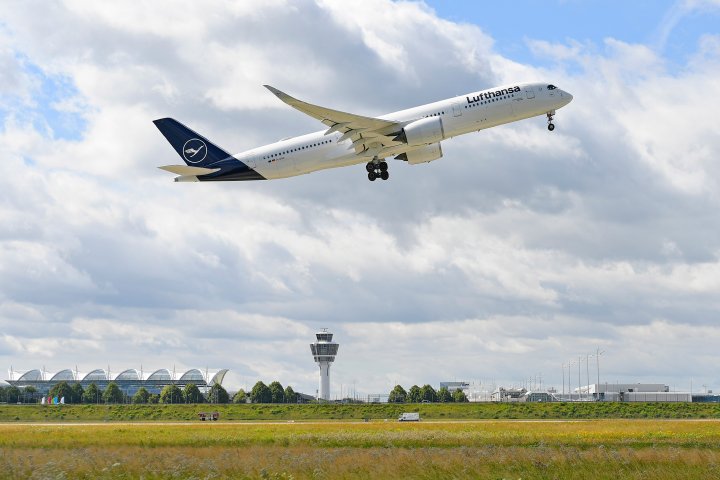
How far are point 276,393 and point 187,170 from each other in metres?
131

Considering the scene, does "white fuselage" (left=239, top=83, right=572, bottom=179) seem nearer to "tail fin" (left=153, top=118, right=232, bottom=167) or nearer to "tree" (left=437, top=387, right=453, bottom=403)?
"tail fin" (left=153, top=118, right=232, bottom=167)

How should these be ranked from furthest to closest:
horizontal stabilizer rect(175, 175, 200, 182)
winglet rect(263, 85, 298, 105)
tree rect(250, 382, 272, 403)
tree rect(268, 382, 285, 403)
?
tree rect(268, 382, 285, 403)
tree rect(250, 382, 272, 403)
horizontal stabilizer rect(175, 175, 200, 182)
winglet rect(263, 85, 298, 105)

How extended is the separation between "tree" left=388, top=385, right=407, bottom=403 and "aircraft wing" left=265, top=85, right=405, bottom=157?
433 feet

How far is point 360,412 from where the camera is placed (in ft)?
376

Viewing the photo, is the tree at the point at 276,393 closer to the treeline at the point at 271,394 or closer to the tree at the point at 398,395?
the treeline at the point at 271,394

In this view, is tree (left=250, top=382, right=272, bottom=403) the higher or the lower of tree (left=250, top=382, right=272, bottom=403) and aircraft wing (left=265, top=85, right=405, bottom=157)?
the lower

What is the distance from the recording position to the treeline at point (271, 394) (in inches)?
7431

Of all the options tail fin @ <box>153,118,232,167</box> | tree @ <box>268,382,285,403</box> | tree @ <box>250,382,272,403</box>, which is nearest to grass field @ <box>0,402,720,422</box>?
tail fin @ <box>153,118,232,167</box>

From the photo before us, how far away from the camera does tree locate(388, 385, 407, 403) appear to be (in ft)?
627

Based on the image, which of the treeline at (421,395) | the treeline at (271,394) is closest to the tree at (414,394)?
the treeline at (421,395)

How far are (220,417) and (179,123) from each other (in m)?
48.9

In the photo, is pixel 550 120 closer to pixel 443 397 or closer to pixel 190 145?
pixel 190 145

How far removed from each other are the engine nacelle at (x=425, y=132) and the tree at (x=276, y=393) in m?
135

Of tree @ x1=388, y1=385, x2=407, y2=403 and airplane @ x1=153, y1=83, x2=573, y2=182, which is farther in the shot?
tree @ x1=388, y1=385, x2=407, y2=403
